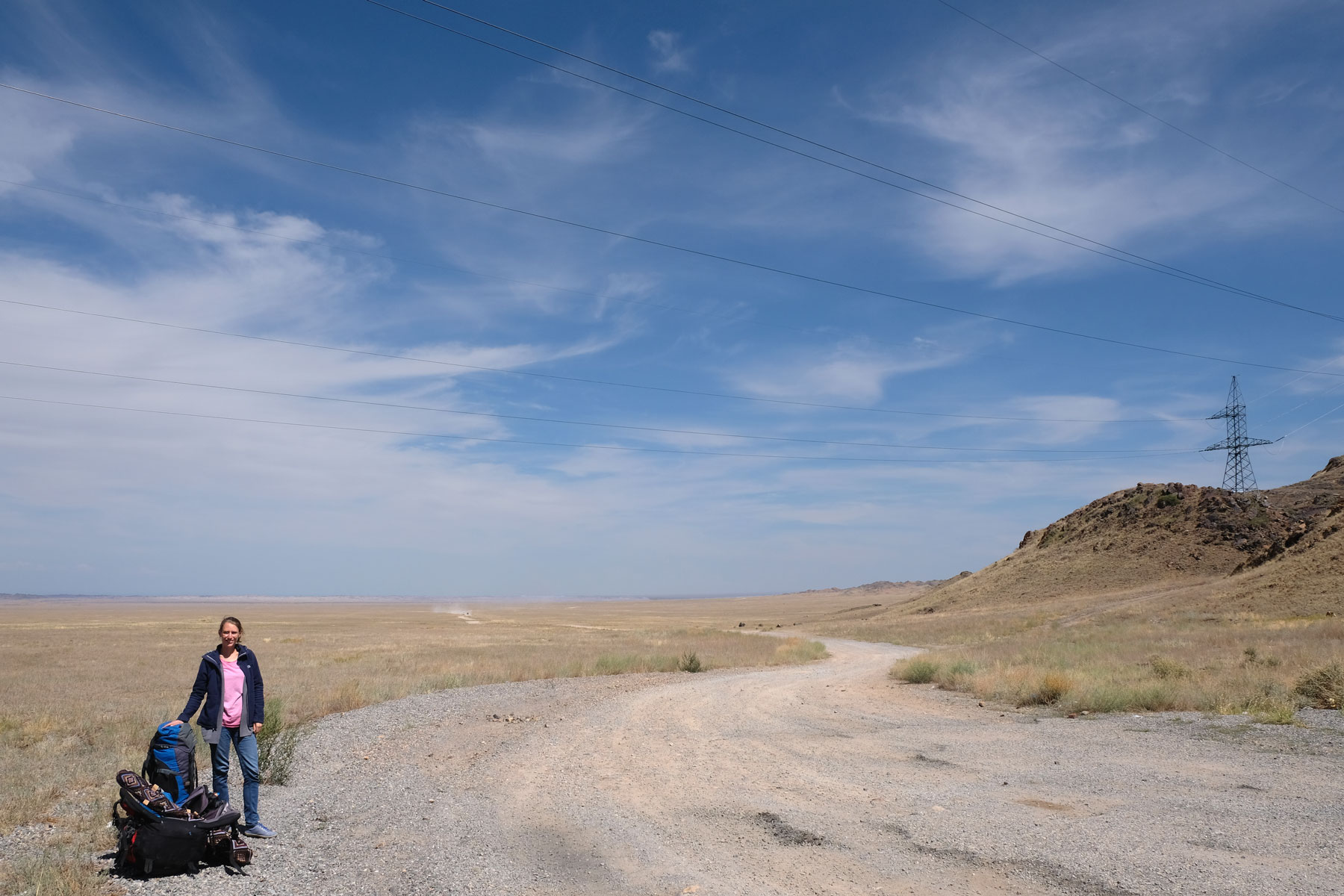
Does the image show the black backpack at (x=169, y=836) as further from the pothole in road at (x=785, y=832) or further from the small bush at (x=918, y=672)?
the small bush at (x=918, y=672)

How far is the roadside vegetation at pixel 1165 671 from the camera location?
16.5 m

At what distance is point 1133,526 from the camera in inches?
3342

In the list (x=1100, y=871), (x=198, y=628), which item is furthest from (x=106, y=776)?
(x=198, y=628)

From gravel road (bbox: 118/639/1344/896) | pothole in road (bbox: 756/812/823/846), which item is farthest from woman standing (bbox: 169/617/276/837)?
pothole in road (bbox: 756/812/823/846)

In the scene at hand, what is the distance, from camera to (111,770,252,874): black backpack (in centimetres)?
727

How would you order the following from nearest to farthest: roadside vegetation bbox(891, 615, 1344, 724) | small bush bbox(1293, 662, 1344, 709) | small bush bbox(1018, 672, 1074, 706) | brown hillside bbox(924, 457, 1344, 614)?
small bush bbox(1293, 662, 1344, 709) → roadside vegetation bbox(891, 615, 1344, 724) → small bush bbox(1018, 672, 1074, 706) → brown hillside bbox(924, 457, 1344, 614)

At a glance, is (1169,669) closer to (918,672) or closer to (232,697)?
(918,672)

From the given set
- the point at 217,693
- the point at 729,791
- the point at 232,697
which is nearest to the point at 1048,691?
the point at 729,791

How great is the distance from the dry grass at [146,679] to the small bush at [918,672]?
8295 mm

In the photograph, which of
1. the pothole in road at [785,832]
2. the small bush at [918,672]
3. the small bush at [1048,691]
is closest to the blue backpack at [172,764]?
the pothole in road at [785,832]

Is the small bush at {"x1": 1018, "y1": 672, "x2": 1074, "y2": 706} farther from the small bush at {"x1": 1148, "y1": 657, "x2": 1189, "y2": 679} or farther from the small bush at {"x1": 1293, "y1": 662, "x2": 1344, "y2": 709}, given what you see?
the small bush at {"x1": 1293, "y1": 662, "x2": 1344, "y2": 709}

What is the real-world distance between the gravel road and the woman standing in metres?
0.56

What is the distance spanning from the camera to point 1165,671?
20688 millimetres

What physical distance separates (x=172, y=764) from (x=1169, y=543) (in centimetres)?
8654
